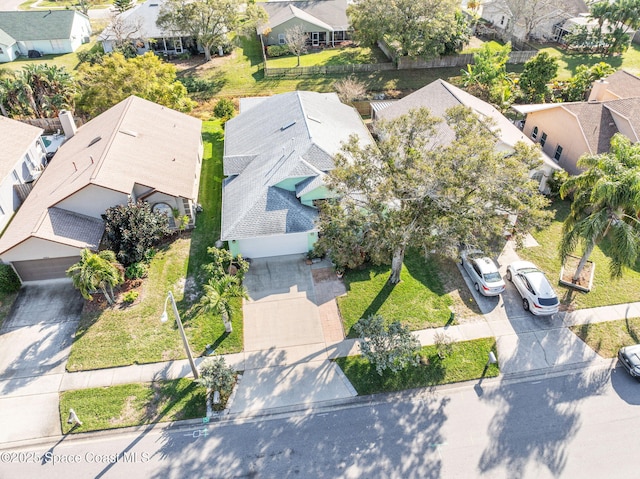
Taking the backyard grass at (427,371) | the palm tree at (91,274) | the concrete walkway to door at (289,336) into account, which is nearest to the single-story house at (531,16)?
the concrete walkway to door at (289,336)

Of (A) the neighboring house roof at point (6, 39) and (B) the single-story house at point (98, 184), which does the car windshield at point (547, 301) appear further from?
(A) the neighboring house roof at point (6, 39)

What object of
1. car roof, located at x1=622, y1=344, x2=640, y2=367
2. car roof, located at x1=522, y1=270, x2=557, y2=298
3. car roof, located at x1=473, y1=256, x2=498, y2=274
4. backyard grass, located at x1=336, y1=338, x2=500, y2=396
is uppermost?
car roof, located at x1=473, y1=256, x2=498, y2=274

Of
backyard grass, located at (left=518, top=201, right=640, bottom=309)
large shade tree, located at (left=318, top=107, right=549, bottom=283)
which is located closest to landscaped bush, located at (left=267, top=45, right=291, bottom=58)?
large shade tree, located at (left=318, top=107, right=549, bottom=283)

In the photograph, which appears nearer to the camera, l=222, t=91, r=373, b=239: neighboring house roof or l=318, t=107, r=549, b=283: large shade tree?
l=318, t=107, r=549, b=283: large shade tree

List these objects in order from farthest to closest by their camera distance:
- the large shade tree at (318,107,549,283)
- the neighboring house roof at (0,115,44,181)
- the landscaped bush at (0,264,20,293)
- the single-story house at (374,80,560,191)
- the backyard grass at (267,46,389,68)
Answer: the backyard grass at (267,46,389,68) → the single-story house at (374,80,560,191) → the neighboring house roof at (0,115,44,181) → the landscaped bush at (0,264,20,293) → the large shade tree at (318,107,549,283)

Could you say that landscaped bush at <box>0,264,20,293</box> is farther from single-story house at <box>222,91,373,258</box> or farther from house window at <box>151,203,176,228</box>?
single-story house at <box>222,91,373,258</box>

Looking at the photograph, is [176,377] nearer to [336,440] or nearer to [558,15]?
[336,440]

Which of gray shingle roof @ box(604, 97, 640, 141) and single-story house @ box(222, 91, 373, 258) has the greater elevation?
gray shingle roof @ box(604, 97, 640, 141)
